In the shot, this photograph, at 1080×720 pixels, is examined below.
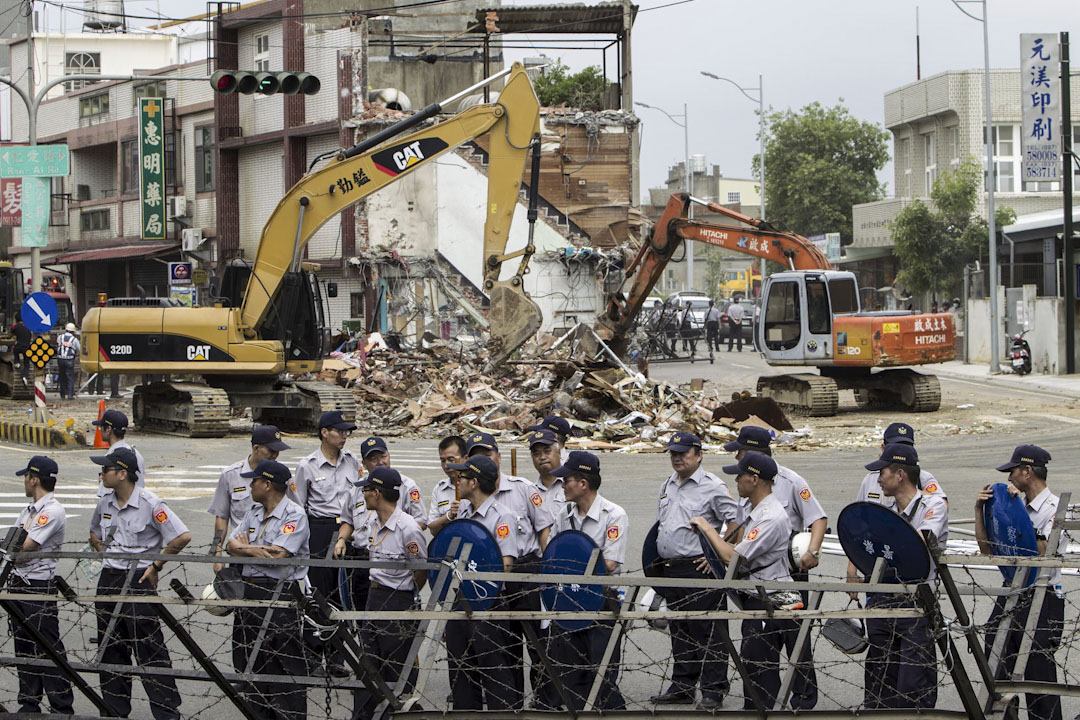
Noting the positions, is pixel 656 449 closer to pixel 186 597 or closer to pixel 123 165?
pixel 186 597

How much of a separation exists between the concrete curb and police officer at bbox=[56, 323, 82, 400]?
24.1ft

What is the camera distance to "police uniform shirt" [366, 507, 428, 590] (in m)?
7.66

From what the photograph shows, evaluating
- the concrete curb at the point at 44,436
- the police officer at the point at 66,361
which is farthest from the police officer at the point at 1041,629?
the police officer at the point at 66,361

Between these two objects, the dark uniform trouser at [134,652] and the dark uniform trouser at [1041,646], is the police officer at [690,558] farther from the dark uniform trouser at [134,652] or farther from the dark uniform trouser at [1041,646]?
the dark uniform trouser at [134,652]

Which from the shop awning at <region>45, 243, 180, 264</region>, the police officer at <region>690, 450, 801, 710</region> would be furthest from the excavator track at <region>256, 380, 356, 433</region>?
the shop awning at <region>45, 243, 180, 264</region>

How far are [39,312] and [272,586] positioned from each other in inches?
629

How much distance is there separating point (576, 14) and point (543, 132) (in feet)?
13.3

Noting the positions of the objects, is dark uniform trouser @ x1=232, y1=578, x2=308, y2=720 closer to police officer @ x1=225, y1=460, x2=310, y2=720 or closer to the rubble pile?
police officer @ x1=225, y1=460, x2=310, y2=720

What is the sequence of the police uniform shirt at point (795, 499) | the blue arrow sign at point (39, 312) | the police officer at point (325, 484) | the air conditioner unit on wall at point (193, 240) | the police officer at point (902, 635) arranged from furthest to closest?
the air conditioner unit on wall at point (193, 240)
the blue arrow sign at point (39, 312)
the police officer at point (325, 484)
the police uniform shirt at point (795, 499)
the police officer at point (902, 635)

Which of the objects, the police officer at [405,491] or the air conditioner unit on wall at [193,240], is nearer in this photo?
Answer: the police officer at [405,491]

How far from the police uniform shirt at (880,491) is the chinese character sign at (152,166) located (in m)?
39.6

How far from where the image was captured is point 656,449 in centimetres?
2119

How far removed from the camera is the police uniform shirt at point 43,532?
316 inches

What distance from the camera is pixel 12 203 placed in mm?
26203
